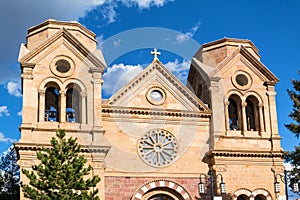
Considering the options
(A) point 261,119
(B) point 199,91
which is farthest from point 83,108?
(A) point 261,119

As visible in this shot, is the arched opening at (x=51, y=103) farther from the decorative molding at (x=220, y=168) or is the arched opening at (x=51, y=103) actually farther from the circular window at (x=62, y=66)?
the decorative molding at (x=220, y=168)

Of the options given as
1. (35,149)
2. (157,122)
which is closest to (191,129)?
(157,122)

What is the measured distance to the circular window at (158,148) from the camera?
108 ft

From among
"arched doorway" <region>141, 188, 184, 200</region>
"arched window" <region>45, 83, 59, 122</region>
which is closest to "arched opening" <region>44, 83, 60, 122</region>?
"arched window" <region>45, 83, 59, 122</region>

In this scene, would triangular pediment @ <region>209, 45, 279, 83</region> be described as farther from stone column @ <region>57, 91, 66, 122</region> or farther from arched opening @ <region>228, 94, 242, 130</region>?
stone column @ <region>57, 91, 66, 122</region>

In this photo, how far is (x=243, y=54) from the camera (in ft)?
119

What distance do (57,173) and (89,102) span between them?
7556 millimetres

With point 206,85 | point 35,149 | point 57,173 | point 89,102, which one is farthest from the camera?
point 206,85

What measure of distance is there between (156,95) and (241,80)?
19.7 feet

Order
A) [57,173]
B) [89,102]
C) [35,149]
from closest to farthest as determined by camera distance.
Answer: [57,173] → [35,149] → [89,102]

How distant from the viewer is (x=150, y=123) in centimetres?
3369

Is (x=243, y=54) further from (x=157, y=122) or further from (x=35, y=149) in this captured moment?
(x=35, y=149)

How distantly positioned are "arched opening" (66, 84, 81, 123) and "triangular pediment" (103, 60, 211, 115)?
7.70 ft

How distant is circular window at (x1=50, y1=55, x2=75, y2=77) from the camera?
33312mm
